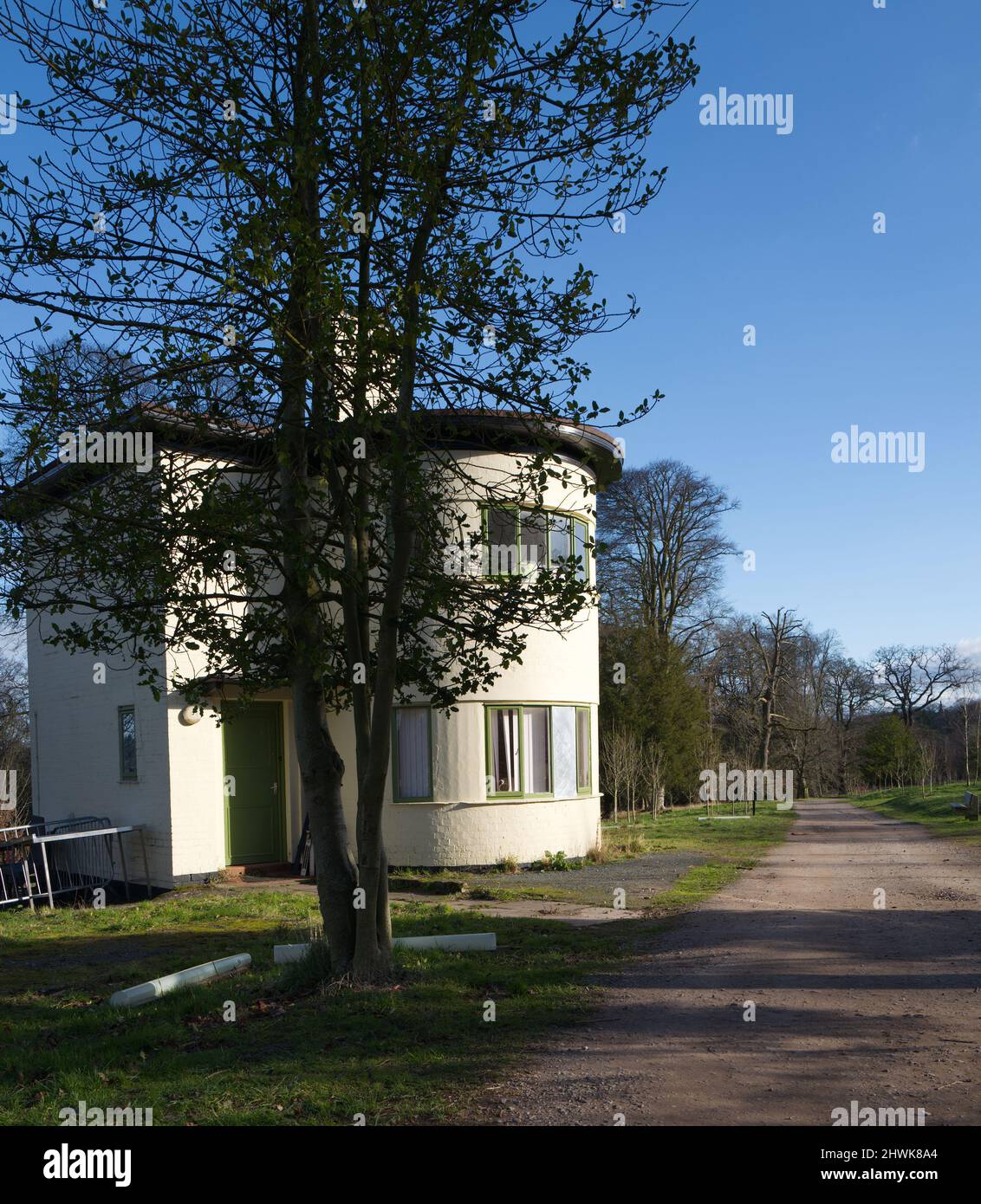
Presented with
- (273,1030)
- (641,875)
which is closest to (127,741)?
(641,875)

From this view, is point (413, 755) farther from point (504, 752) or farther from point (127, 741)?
point (127, 741)

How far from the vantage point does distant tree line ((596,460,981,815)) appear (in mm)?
28375

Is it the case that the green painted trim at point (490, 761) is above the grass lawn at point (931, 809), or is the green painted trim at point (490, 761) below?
above

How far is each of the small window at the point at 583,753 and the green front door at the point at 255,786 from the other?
496 centimetres

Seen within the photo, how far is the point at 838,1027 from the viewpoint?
6453 mm

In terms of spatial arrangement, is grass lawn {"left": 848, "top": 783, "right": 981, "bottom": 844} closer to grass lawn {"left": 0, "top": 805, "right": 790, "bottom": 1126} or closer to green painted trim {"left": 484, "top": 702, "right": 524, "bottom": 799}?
green painted trim {"left": 484, "top": 702, "right": 524, "bottom": 799}

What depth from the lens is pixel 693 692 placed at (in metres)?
30.0

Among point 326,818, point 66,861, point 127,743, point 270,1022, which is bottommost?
point 66,861

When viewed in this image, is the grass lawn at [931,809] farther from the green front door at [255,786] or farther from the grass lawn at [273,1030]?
the grass lawn at [273,1030]

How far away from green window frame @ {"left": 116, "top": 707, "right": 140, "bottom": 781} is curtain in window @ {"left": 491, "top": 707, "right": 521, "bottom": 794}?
18.7 feet

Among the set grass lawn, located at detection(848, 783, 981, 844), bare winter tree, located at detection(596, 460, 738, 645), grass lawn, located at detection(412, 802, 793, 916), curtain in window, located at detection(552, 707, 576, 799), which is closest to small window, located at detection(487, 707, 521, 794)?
curtain in window, located at detection(552, 707, 576, 799)

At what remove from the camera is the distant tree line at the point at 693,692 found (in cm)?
2838

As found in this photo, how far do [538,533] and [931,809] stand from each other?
61.6ft

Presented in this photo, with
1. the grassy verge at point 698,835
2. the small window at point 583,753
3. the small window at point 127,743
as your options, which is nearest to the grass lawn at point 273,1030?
the small window at point 127,743
